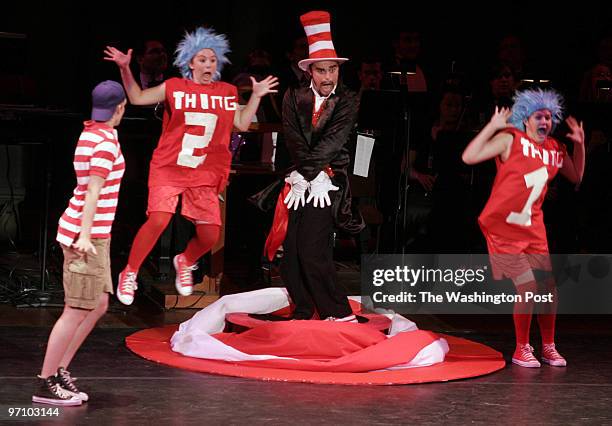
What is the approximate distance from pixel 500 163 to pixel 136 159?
416 centimetres

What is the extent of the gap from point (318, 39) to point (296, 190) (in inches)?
33.4

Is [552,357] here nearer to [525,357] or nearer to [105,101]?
[525,357]

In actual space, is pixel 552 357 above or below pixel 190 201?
below

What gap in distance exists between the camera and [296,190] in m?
6.93

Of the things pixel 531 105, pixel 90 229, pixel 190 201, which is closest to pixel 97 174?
pixel 90 229

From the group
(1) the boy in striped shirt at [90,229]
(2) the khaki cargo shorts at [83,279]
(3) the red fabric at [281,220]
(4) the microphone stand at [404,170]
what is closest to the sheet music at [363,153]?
(4) the microphone stand at [404,170]

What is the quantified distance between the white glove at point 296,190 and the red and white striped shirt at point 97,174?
1.60 metres

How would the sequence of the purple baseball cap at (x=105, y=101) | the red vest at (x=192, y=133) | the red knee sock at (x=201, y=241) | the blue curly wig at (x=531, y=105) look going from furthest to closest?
the blue curly wig at (x=531, y=105) < the red knee sock at (x=201, y=241) < the red vest at (x=192, y=133) < the purple baseball cap at (x=105, y=101)

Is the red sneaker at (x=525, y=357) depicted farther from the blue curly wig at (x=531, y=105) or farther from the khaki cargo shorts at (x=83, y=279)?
the khaki cargo shorts at (x=83, y=279)

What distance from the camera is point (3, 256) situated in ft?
32.8

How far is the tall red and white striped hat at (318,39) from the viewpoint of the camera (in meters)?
6.82

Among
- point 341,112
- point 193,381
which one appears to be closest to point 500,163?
point 341,112

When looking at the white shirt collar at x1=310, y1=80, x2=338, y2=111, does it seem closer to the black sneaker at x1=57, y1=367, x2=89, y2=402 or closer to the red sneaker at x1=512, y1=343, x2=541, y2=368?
the red sneaker at x1=512, y1=343, x2=541, y2=368

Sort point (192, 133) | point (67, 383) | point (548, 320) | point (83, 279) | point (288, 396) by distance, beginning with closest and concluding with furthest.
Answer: point (83, 279)
point (67, 383)
point (288, 396)
point (192, 133)
point (548, 320)
